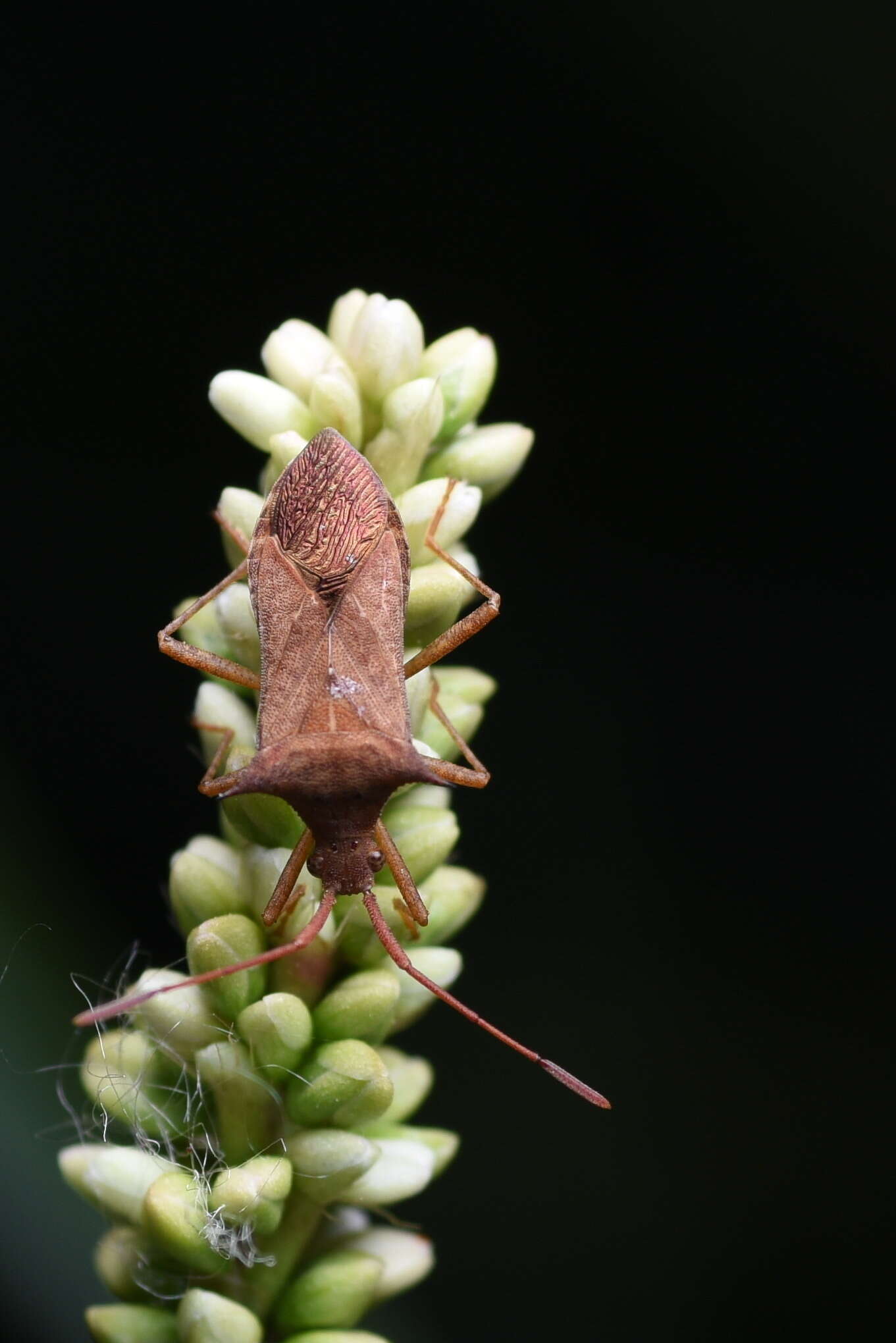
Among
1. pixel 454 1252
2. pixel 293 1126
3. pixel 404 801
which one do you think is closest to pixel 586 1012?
pixel 454 1252

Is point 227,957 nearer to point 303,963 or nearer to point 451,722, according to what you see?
point 303,963

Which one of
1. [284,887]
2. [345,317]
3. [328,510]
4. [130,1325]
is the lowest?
[130,1325]

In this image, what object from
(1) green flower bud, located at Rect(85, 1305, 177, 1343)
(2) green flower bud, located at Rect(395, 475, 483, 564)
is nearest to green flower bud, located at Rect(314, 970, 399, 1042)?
(1) green flower bud, located at Rect(85, 1305, 177, 1343)

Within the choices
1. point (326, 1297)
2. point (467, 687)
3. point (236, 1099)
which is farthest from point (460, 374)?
point (326, 1297)

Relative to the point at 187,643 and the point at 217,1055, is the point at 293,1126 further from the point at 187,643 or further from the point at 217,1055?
the point at 187,643

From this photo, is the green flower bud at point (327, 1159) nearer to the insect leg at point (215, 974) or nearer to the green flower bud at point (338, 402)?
the insect leg at point (215, 974)

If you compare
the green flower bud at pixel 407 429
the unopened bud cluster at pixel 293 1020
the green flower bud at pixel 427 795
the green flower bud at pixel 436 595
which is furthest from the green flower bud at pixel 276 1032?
the green flower bud at pixel 407 429
